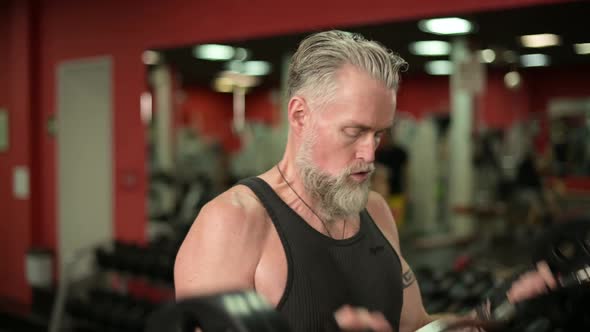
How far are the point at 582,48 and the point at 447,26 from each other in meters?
0.62

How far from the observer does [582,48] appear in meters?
2.86

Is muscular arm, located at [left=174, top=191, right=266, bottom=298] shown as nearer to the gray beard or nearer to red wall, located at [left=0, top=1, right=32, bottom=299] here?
the gray beard

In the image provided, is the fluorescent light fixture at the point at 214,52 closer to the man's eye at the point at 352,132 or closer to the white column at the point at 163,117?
the white column at the point at 163,117

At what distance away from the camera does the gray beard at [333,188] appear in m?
1.23

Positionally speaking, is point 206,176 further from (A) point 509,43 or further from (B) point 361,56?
(B) point 361,56

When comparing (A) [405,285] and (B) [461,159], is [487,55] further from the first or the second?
(A) [405,285]

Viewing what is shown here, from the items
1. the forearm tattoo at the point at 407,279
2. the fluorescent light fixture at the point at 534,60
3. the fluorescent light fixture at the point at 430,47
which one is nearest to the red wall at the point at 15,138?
the fluorescent light fixture at the point at 430,47

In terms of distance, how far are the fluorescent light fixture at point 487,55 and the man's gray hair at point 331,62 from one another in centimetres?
245

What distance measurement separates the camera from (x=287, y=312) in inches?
44.4

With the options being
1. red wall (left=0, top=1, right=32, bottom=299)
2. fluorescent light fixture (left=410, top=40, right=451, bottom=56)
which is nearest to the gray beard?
fluorescent light fixture (left=410, top=40, right=451, bottom=56)

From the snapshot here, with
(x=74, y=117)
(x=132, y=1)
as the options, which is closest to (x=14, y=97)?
(x=74, y=117)

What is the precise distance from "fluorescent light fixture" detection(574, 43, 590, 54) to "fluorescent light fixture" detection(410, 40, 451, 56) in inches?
30.0

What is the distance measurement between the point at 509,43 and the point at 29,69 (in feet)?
12.2

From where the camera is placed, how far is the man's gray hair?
1.18 m
